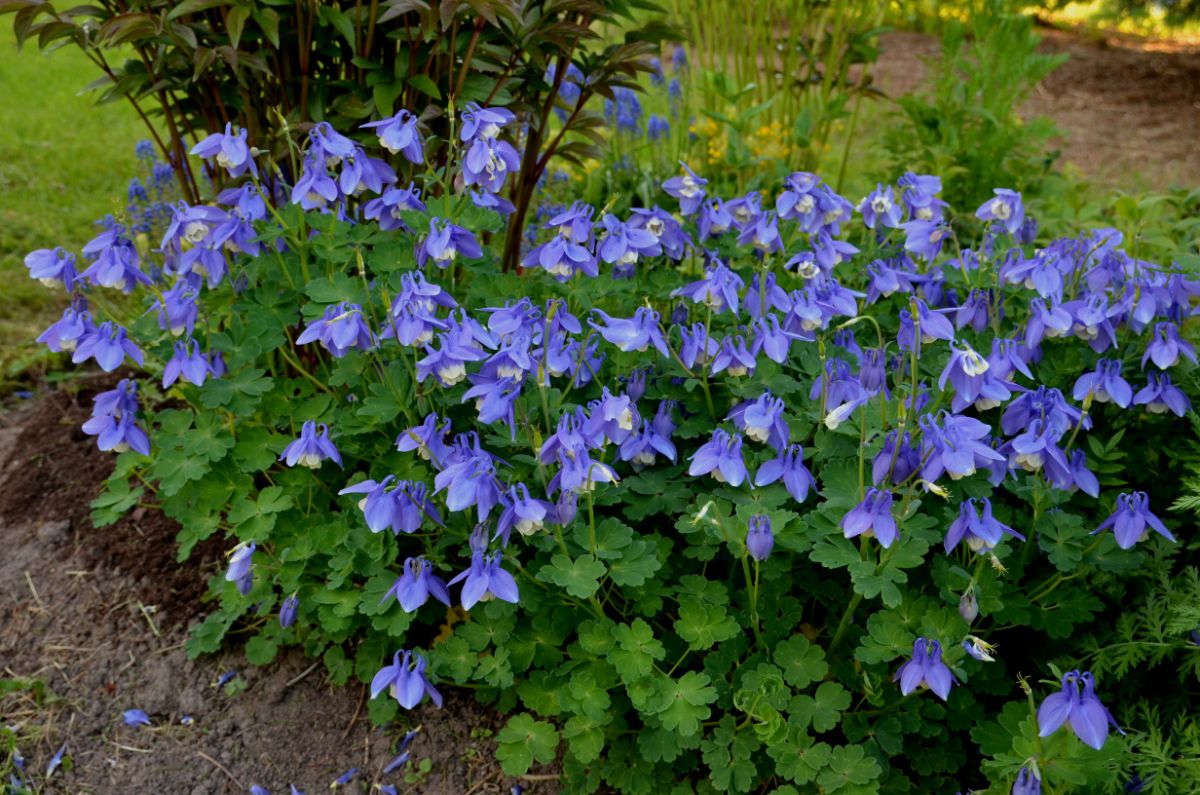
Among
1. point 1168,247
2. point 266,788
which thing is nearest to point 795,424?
point 266,788

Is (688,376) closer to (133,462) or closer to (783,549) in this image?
(783,549)

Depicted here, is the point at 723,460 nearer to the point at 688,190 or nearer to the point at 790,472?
the point at 790,472

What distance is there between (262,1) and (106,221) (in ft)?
2.11

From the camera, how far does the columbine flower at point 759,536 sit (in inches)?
75.2

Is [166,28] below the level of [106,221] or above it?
above

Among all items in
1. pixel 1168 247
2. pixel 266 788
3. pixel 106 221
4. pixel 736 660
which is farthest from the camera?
pixel 1168 247

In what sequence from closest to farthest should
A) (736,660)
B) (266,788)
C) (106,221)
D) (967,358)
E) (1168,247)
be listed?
(967,358) → (736,660) → (266,788) → (106,221) → (1168,247)

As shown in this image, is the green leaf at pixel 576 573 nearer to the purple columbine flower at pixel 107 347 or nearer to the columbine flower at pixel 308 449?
the columbine flower at pixel 308 449

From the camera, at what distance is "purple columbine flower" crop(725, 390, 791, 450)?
198 cm

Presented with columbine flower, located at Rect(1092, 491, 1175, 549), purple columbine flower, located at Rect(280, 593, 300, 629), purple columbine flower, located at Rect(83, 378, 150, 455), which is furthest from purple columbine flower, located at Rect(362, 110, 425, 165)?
columbine flower, located at Rect(1092, 491, 1175, 549)

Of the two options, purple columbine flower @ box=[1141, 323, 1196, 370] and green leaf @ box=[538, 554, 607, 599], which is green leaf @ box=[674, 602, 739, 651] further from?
purple columbine flower @ box=[1141, 323, 1196, 370]

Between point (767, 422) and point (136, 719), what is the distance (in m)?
1.64

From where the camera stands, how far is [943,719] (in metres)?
2.25

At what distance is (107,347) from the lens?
85.7 inches
